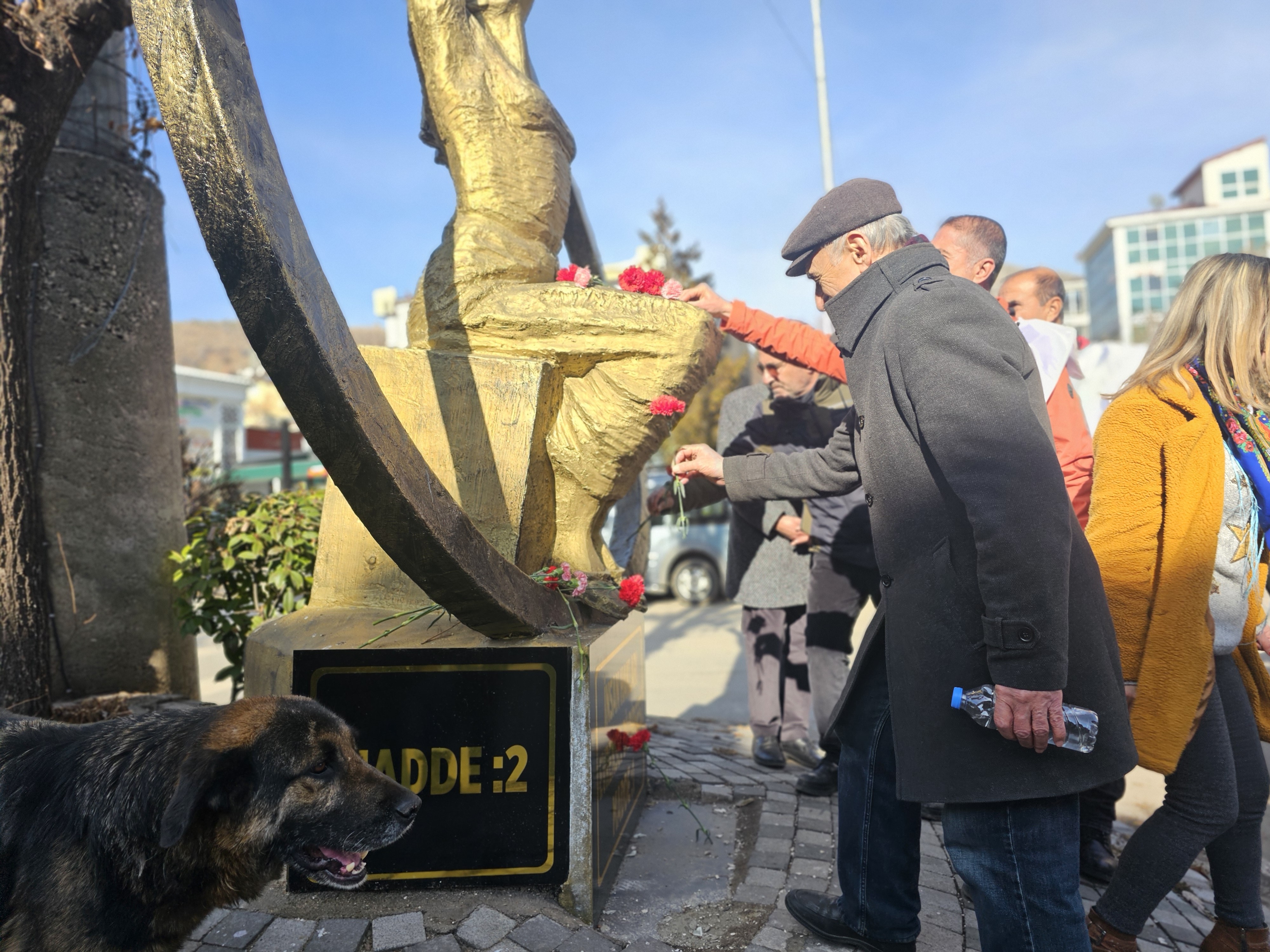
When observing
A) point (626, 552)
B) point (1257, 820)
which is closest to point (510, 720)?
point (626, 552)

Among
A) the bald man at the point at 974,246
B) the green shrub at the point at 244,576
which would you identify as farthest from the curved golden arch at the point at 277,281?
the green shrub at the point at 244,576

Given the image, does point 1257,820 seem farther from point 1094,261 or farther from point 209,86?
point 1094,261

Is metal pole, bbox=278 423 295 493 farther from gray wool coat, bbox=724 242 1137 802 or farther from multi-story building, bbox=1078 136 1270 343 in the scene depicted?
multi-story building, bbox=1078 136 1270 343

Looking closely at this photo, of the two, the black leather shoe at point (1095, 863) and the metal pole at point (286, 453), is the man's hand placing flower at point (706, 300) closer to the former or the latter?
the black leather shoe at point (1095, 863)

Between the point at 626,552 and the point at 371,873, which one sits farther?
the point at 626,552

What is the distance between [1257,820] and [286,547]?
408cm

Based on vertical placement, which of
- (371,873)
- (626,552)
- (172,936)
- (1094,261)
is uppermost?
(1094,261)

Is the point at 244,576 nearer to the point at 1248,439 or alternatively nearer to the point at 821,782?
the point at 821,782

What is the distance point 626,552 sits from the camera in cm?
390

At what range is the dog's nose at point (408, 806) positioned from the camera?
6.63ft

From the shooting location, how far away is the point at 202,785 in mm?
1773

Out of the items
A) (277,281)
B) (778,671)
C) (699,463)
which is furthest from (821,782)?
(277,281)

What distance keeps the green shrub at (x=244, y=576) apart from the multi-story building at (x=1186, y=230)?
80162 millimetres

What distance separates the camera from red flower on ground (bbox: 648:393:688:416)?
3041mm
